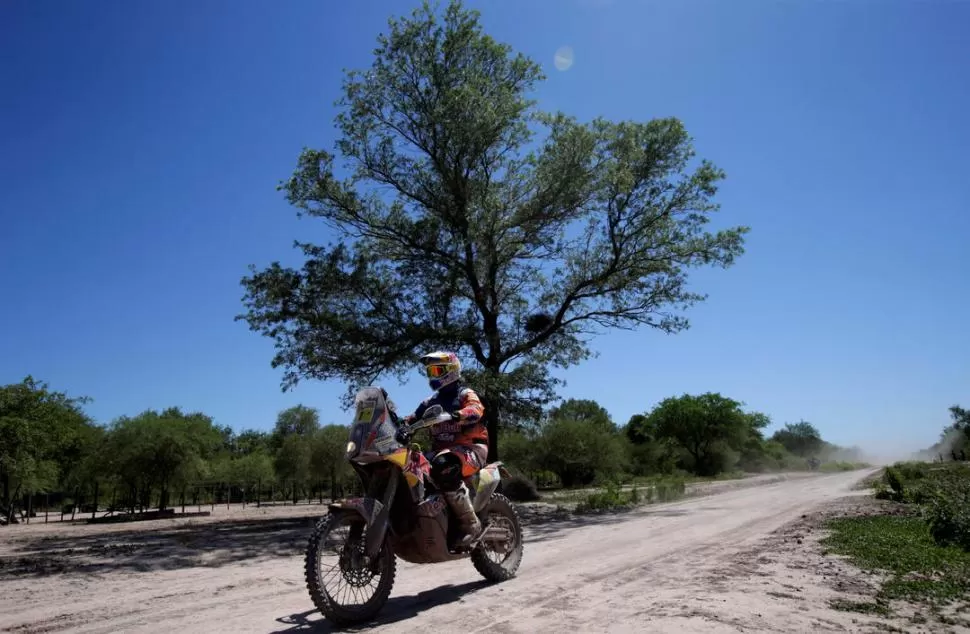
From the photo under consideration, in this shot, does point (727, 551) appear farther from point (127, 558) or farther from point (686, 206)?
point (686, 206)

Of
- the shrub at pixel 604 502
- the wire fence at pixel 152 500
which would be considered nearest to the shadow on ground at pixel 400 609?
the shrub at pixel 604 502

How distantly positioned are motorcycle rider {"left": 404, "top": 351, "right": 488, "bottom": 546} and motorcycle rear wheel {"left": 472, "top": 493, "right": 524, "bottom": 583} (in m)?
0.43

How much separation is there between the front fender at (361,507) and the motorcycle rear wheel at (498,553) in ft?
5.06

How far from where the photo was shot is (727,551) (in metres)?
7.77

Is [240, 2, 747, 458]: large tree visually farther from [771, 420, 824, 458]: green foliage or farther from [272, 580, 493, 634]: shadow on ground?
[771, 420, 824, 458]: green foliage

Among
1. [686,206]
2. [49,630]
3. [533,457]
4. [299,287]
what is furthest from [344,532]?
[533,457]

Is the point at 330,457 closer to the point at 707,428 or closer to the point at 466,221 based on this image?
the point at 466,221

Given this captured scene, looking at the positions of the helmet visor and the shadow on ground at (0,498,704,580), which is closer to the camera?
the helmet visor

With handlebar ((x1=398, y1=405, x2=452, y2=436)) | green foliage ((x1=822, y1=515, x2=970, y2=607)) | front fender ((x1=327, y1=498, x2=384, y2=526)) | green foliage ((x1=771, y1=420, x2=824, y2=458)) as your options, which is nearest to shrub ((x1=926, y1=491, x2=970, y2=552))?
green foliage ((x1=822, y1=515, x2=970, y2=607))

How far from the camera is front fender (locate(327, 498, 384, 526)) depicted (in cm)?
468

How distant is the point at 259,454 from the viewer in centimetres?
5947


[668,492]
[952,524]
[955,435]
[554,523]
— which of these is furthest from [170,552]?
[955,435]

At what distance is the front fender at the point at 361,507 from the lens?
4680 millimetres

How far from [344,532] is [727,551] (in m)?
5.47
